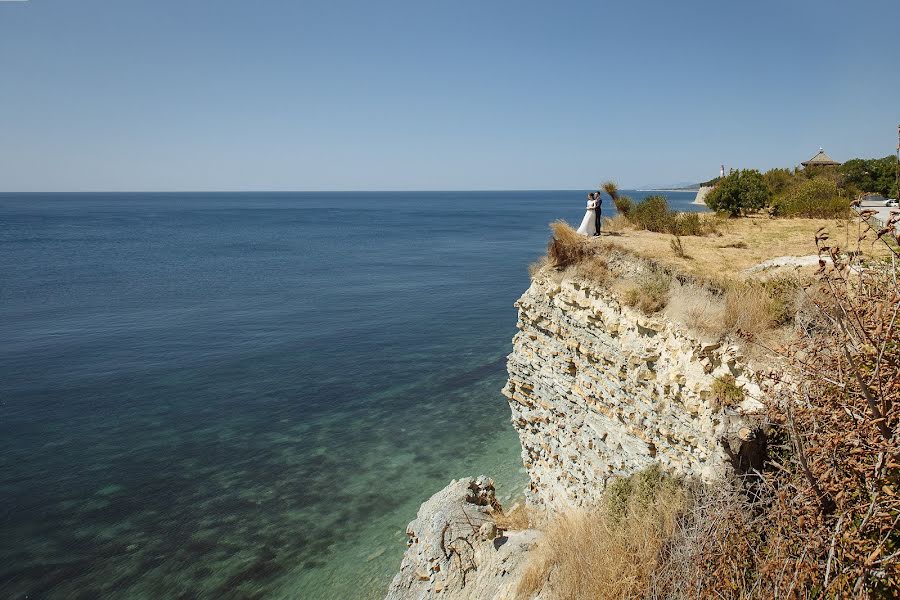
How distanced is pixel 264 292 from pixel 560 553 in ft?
121

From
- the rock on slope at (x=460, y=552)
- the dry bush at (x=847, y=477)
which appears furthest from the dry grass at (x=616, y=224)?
the dry bush at (x=847, y=477)

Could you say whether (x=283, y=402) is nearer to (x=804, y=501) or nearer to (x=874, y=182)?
(x=804, y=501)

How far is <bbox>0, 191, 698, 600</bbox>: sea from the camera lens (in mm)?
13289

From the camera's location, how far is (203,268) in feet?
169

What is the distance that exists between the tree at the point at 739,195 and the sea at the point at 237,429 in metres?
12.1

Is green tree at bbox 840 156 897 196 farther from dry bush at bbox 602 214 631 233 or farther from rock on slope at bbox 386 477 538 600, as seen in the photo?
rock on slope at bbox 386 477 538 600

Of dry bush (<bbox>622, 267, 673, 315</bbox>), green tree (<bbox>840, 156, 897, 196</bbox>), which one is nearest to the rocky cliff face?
dry bush (<bbox>622, 267, 673, 315</bbox>)

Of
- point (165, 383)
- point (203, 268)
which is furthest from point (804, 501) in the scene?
point (203, 268)

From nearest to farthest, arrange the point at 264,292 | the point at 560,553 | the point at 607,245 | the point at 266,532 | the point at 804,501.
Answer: the point at 804,501
the point at 560,553
the point at 607,245
the point at 266,532
the point at 264,292

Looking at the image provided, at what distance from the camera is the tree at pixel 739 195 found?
2020 cm

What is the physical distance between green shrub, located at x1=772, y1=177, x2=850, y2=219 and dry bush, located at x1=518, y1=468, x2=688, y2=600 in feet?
49.6

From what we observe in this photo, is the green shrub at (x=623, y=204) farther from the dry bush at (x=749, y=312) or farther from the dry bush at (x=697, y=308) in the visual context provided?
the dry bush at (x=749, y=312)

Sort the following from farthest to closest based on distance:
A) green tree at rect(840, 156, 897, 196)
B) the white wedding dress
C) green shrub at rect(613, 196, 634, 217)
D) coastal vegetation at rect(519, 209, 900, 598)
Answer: green tree at rect(840, 156, 897, 196), green shrub at rect(613, 196, 634, 217), the white wedding dress, coastal vegetation at rect(519, 209, 900, 598)

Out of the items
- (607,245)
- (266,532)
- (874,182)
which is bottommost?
(266,532)
